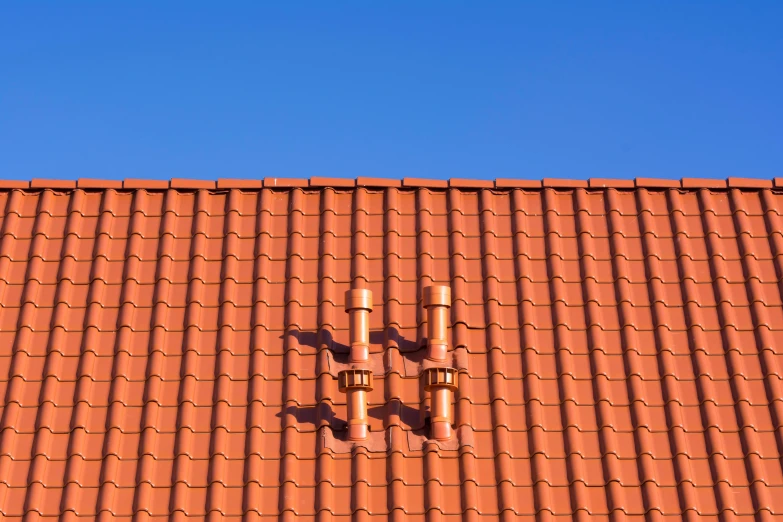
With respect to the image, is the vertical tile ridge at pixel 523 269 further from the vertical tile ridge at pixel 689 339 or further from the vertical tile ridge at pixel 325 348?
the vertical tile ridge at pixel 325 348

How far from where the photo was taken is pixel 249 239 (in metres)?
13.5

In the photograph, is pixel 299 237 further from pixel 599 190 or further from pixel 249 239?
pixel 599 190

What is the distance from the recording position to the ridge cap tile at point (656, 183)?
14062 mm

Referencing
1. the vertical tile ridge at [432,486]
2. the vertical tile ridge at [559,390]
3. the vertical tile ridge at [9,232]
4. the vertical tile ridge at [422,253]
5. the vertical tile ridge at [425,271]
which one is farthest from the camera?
the vertical tile ridge at [9,232]

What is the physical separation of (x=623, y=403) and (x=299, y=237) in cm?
406

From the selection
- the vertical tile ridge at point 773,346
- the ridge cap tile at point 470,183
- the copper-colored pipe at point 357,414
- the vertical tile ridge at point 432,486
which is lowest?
the vertical tile ridge at point 432,486

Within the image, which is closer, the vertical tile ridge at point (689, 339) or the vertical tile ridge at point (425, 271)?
the vertical tile ridge at point (425, 271)

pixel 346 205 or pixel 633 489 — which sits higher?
pixel 346 205

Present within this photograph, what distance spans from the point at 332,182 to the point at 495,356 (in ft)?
10.6

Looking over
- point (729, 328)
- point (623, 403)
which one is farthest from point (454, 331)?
point (729, 328)

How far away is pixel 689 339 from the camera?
40.6 feet

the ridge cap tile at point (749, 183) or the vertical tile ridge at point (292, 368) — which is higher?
the ridge cap tile at point (749, 183)

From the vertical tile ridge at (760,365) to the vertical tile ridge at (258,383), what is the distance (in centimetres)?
438

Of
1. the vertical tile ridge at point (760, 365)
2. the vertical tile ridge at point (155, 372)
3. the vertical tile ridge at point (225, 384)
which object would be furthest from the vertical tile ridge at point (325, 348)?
the vertical tile ridge at point (760, 365)
